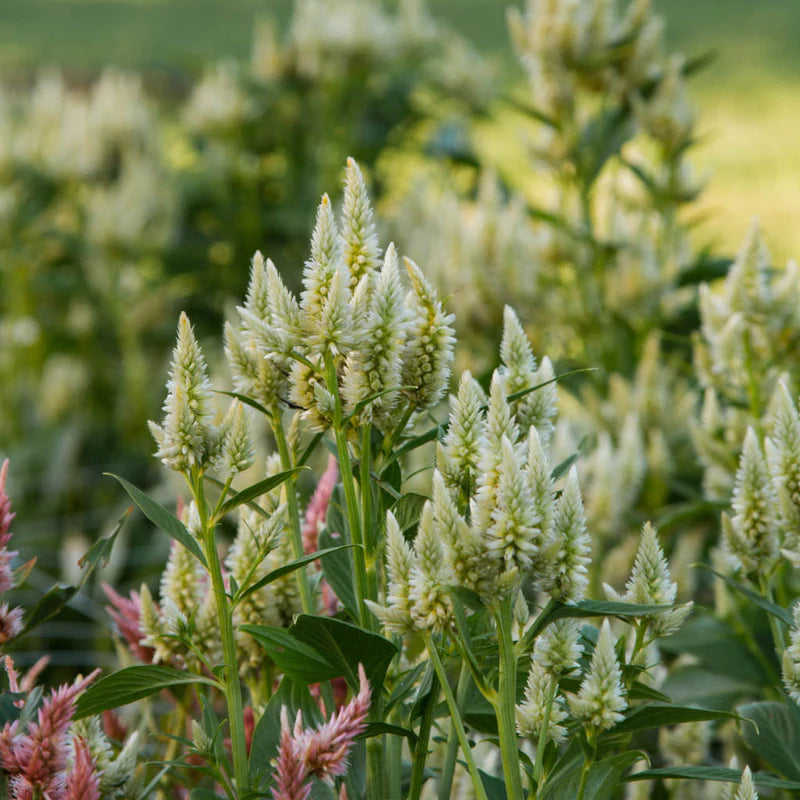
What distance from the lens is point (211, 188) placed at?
3648 mm

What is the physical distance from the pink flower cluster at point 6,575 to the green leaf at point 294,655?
0.60 ft

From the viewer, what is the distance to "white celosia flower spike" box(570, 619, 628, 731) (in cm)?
83

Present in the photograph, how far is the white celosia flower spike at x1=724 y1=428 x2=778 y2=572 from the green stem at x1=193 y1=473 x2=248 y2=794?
452 millimetres

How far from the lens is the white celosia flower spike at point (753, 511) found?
106cm

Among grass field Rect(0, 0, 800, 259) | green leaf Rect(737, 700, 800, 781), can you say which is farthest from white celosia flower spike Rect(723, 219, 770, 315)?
grass field Rect(0, 0, 800, 259)

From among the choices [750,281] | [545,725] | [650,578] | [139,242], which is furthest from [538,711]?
[139,242]

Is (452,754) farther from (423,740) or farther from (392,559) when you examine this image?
(392,559)

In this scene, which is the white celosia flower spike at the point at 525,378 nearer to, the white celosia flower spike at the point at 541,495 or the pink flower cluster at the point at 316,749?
the white celosia flower spike at the point at 541,495

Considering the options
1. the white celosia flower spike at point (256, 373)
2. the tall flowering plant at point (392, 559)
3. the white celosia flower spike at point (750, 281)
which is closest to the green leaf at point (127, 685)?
the tall flowering plant at point (392, 559)

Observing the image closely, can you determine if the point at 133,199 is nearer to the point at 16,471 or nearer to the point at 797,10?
the point at 16,471

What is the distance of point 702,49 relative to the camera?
7.98m

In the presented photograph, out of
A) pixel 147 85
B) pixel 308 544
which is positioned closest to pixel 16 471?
pixel 308 544

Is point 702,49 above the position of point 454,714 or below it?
above

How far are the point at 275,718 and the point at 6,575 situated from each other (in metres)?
0.25
